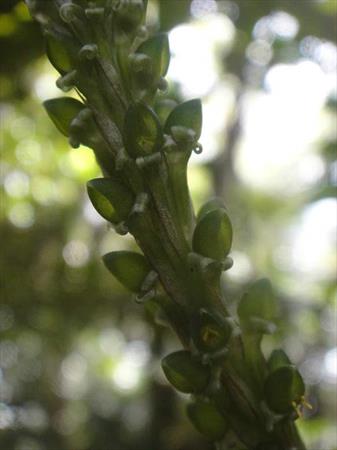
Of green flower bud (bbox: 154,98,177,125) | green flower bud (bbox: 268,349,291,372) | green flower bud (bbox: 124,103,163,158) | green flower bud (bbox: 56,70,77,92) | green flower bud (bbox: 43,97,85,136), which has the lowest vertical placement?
green flower bud (bbox: 268,349,291,372)

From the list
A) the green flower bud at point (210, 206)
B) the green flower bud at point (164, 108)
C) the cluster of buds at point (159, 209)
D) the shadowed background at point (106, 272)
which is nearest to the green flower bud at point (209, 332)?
the cluster of buds at point (159, 209)

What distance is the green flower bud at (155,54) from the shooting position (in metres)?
0.79

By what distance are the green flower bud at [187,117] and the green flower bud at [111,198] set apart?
0.27 feet

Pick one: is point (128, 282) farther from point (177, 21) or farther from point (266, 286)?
point (177, 21)

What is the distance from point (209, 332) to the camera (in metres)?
0.77

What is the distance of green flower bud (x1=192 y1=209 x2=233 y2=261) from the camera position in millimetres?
764

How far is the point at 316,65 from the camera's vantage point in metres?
1.59

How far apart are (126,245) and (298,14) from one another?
1090mm

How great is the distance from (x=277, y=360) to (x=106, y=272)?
1444 mm

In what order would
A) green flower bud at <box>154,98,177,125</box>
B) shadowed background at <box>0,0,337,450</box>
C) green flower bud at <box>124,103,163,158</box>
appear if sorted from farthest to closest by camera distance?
1. shadowed background at <box>0,0,337,450</box>
2. green flower bud at <box>154,98,177,125</box>
3. green flower bud at <box>124,103,163,158</box>

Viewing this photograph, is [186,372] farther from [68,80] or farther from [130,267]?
[68,80]

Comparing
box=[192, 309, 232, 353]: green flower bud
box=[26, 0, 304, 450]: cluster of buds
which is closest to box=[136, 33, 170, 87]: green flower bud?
box=[26, 0, 304, 450]: cluster of buds

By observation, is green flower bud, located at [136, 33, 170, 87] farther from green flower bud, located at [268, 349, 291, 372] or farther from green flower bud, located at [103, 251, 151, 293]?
green flower bud, located at [268, 349, 291, 372]

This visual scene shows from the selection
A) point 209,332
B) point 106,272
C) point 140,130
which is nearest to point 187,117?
point 140,130
